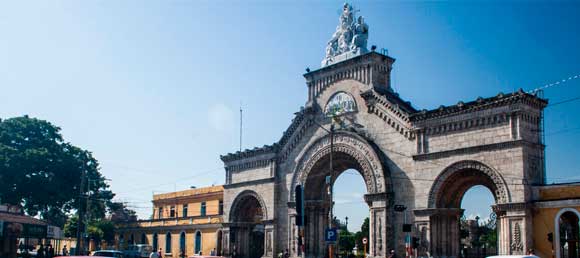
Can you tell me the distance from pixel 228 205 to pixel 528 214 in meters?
25.1

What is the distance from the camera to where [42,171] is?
187ft

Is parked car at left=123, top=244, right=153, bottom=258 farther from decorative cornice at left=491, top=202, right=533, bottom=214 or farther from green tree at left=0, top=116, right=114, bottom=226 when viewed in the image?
decorative cornice at left=491, top=202, right=533, bottom=214

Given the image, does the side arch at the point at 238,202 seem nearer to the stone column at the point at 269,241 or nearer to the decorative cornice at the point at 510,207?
the stone column at the point at 269,241

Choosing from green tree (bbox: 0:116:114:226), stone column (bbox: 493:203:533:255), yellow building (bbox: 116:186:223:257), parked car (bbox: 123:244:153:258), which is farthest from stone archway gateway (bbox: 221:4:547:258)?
green tree (bbox: 0:116:114:226)

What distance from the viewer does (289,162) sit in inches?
1721

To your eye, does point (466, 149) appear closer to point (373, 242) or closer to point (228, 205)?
point (373, 242)

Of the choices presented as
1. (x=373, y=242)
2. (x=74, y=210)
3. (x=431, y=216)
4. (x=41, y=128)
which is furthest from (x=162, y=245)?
(x=431, y=216)

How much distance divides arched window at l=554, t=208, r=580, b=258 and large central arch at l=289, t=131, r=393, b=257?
942 cm

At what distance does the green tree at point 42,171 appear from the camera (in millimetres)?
55031

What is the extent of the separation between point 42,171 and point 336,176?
29514mm

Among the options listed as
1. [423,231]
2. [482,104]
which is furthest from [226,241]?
[482,104]

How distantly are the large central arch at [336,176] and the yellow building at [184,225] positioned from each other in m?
10.7

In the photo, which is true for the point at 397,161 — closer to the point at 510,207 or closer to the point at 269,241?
the point at 510,207

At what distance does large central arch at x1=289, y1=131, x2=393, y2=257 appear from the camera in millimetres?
35500
